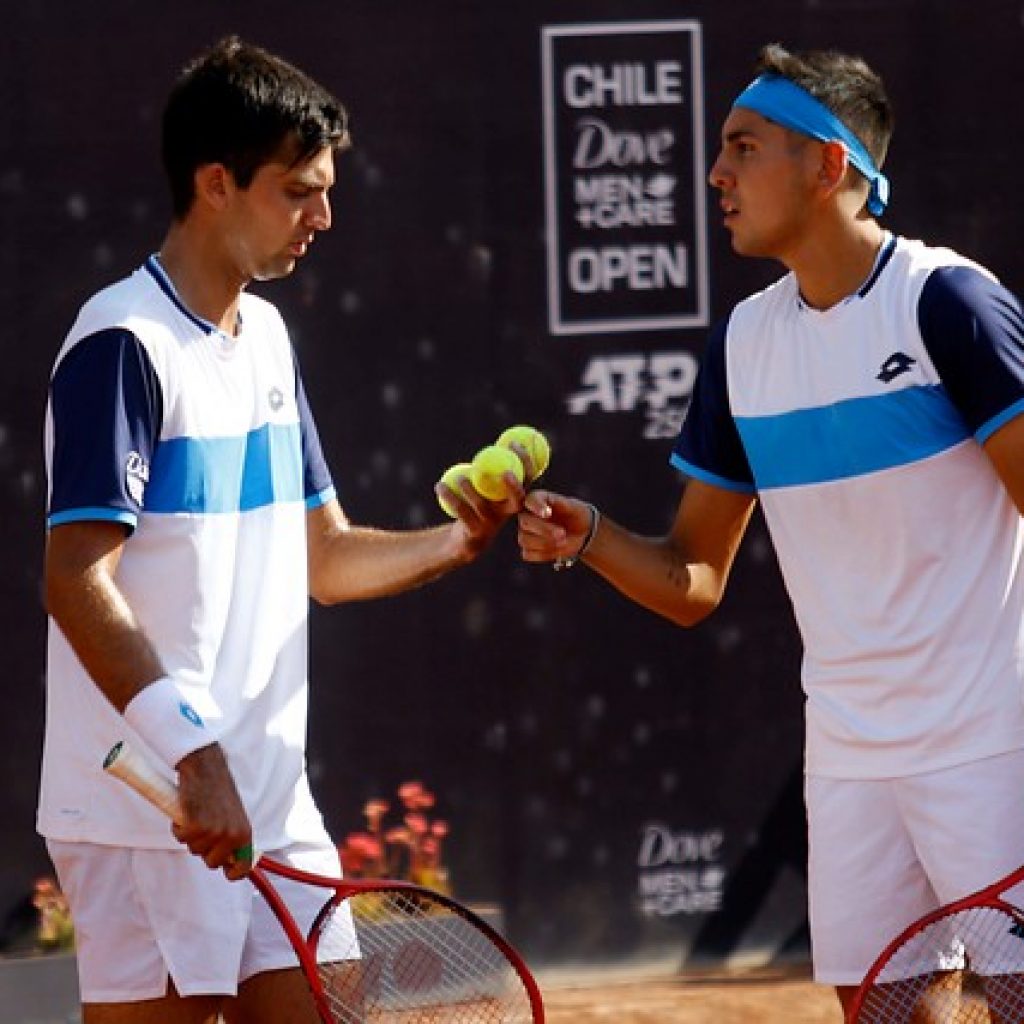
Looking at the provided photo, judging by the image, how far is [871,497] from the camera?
442 cm

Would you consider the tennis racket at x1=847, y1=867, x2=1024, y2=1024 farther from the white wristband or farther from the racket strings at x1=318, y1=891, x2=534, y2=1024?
the white wristband

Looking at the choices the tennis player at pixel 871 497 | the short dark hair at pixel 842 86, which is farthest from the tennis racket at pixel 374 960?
the short dark hair at pixel 842 86

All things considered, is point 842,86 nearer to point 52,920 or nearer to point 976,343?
point 976,343

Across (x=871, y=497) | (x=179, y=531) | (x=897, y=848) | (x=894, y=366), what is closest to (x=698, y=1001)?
A: (x=897, y=848)

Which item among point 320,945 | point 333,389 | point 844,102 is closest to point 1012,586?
point 844,102

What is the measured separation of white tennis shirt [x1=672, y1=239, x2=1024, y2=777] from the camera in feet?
14.2

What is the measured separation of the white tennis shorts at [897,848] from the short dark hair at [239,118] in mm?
1328

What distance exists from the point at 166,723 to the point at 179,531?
0.34 metres

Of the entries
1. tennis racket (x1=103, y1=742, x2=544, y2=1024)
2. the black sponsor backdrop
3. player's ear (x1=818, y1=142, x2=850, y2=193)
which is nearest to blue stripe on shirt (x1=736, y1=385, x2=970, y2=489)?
player's ear (x1=818, y1=142, x2=850, y2=193)

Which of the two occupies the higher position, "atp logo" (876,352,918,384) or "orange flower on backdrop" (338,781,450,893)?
"atp logo" (876,352,918,384)

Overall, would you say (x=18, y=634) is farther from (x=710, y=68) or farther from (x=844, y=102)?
(x=844, y=102)

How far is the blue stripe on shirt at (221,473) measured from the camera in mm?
4152

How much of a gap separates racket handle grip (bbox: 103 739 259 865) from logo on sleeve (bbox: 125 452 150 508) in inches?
14.3

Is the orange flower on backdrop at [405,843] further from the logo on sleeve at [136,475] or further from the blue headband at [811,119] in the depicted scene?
the logo on sleeve at [136,475]
